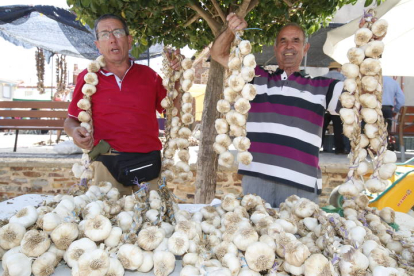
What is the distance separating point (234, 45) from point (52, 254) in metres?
1.13

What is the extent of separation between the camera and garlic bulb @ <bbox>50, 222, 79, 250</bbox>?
104cm

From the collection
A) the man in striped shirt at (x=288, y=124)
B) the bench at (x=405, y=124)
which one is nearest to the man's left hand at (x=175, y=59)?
the man in striped shirt at (x=288, y=124)

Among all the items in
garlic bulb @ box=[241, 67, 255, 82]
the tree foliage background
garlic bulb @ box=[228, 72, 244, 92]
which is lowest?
garlic bulb @ box=[228, 72, 244, 92]

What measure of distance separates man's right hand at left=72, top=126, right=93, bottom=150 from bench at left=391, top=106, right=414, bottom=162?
508 cm

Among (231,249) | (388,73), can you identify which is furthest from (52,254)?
(388,73)

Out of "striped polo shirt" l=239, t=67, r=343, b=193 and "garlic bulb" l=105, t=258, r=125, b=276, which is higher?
"striped polo shirt" l=239, t=67, r=343, b=193

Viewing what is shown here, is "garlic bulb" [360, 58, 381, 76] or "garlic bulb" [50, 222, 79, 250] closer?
"garlic bulb" [50, 222, 79, 250]

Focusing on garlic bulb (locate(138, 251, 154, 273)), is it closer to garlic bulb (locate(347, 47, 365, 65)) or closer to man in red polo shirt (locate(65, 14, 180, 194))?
man in red polo shirt (locate(65, 14, 180, 194))

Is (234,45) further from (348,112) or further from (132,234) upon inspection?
(132,234)

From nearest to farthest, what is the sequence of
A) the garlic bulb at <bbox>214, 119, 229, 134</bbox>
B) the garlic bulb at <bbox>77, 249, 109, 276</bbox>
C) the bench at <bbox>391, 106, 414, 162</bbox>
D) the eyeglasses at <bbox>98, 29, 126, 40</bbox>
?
the garlic bulb at <bbox>77, 249, 109, 276</bbox>
the garlic bulb at <bbox>214, 119, 229, 134</bbox>
the eyeglasses at <bbox>98, 29, 126, 40</bbox>
the bench at <bbox>391, 106, 414, 162</bbox>

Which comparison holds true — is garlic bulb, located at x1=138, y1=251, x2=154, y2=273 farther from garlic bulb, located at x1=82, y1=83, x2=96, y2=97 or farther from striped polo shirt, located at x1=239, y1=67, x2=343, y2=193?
garlic bulb, located at x1=82, y1=83, x2=96, y2=97

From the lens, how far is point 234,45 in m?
1.53

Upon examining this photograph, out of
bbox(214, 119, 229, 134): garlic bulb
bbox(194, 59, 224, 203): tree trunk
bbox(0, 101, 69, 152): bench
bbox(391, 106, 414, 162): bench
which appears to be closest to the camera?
bbox(214, 119, 229, 134): garlic bulb

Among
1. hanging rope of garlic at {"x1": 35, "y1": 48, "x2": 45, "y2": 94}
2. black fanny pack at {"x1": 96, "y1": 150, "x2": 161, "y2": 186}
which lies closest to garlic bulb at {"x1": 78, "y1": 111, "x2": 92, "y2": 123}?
black fanny pack at {"x1": 96, "y1": 150, "x2": 161, "y2": 186}
